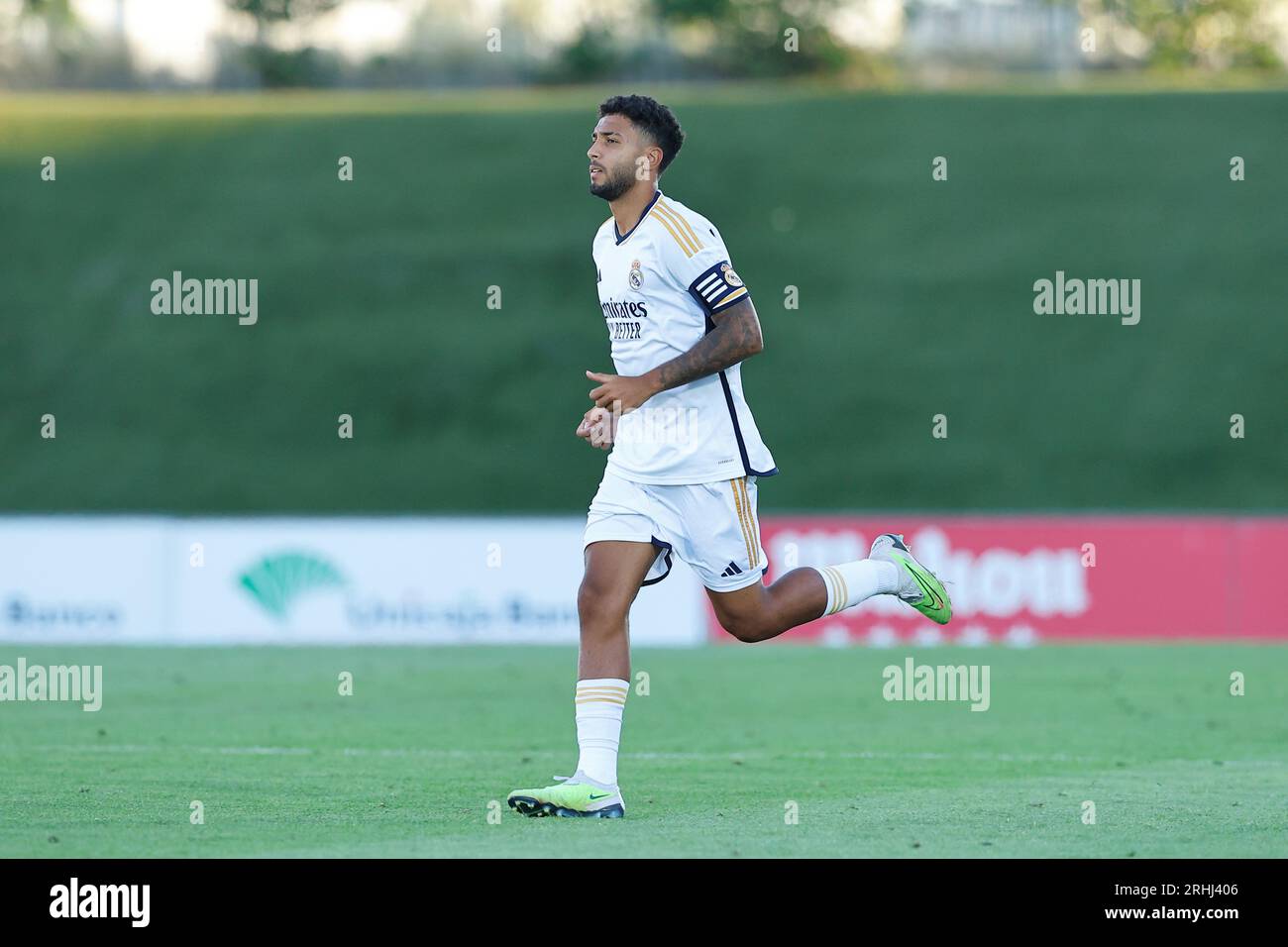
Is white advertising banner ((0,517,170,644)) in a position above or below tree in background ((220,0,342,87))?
below

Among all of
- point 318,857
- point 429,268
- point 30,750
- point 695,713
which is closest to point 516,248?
point 429,268

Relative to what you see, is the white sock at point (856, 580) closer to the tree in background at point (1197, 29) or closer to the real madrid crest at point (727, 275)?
the real madrid crest at point (727, 275)

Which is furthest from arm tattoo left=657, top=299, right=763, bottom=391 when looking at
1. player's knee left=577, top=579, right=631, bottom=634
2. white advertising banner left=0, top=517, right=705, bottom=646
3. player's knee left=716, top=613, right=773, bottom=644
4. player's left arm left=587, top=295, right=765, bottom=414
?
white advertising banner left=0, top=517, right=705, bottom=646

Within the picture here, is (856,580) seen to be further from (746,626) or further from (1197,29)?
(1197,29)

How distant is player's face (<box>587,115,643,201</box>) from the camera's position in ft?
25.2

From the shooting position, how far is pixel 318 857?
617 centimetres

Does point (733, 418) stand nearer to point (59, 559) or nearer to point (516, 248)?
point (59, 559)

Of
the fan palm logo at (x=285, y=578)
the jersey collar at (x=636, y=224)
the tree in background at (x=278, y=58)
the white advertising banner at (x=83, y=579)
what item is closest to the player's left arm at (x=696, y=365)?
the jersey collar at (x=636, y=224)

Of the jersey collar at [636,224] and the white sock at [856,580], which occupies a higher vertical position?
the jersey collar at [636,224]

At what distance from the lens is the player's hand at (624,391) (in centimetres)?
746

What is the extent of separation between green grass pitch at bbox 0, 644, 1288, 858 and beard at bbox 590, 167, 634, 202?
96.8 inches

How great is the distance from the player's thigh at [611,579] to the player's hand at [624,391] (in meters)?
0.54

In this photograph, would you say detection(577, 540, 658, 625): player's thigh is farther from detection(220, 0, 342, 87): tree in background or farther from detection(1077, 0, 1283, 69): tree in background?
detection(1077, 0, 1283, 69): tree in background
